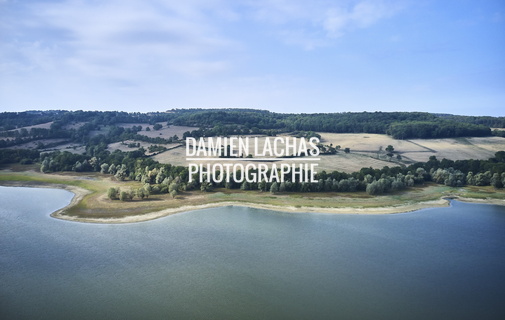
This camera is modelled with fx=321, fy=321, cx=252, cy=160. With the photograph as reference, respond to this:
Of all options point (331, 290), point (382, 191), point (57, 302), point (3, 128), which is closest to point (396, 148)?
point (382, 191)

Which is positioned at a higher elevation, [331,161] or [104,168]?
[331,161]

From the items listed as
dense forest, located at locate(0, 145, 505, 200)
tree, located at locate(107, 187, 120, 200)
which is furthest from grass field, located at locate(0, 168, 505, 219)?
dense forest, located at locate(0, 145, 505, 200)

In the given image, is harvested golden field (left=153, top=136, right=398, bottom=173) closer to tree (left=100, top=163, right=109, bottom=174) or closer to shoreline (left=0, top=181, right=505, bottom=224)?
tree (left=100, top=163, right=109, bottom=174)

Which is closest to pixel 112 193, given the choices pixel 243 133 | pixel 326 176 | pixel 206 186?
pixel 206 186

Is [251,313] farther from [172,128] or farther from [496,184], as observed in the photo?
[172,128]

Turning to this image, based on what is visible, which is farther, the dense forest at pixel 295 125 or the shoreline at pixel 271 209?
the dense forest at pixel 295 125

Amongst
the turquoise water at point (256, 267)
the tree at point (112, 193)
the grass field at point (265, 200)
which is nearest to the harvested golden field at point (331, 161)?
the grass field at point (265, 200)

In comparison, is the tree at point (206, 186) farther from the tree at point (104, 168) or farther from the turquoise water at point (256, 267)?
the tree at point (104, 168)

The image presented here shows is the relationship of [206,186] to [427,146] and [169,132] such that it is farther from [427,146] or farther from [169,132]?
[169,132]
